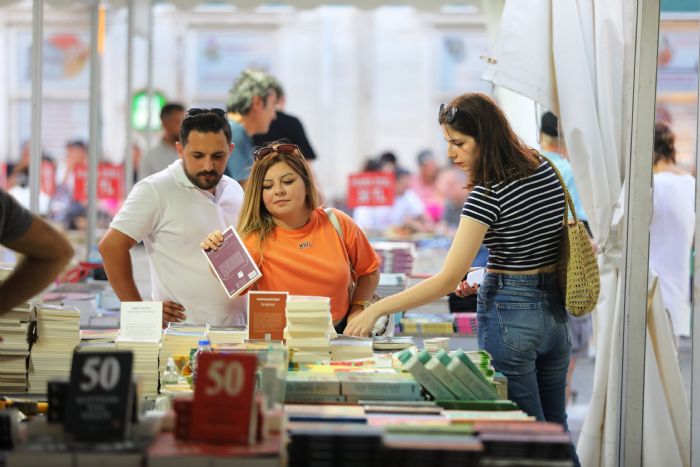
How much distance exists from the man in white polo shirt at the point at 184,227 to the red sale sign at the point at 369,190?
396 centimetres

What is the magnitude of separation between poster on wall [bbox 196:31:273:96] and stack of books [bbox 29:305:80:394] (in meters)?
12.8

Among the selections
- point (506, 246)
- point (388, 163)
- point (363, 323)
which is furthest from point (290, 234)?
point (388, 163)

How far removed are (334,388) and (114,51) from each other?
1386 cm

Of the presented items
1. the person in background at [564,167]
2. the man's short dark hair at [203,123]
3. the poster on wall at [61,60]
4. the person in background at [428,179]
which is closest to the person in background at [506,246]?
the man's short dark hair at [203,123]

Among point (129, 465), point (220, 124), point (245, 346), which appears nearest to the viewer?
point (129, 465)

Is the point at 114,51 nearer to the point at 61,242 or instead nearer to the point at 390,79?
the point at 390,79

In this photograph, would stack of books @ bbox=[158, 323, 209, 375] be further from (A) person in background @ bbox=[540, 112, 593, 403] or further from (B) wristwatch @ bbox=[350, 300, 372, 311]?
(A) person in background @ bbox=[540, 112, 593, 403]

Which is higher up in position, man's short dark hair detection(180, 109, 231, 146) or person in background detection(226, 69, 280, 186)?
person in background detection(226, 69, 280, 186)

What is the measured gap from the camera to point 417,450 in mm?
2418

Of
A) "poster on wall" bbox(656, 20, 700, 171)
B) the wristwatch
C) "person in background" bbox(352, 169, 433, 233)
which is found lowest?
the wristwatch

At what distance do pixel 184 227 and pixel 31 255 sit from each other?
1496 mm

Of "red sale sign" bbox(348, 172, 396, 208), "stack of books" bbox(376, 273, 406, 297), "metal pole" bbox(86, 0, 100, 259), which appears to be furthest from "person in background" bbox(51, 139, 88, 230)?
"stack of books" bbox(376, 273, 406, 297)

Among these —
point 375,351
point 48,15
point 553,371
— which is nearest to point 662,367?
point 553,371

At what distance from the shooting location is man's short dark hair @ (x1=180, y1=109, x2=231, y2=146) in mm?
4480
